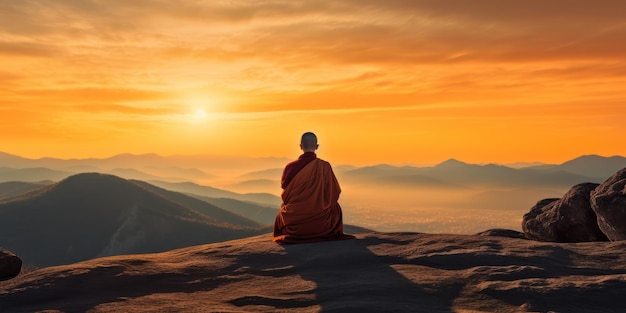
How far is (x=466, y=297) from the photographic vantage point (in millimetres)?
7285

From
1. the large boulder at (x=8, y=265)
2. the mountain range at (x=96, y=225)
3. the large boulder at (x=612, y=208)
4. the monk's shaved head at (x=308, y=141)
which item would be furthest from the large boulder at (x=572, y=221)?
the mountain range at (x=96, y=225)

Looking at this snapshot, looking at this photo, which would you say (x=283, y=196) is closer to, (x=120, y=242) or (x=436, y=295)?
(x=436, y=295)

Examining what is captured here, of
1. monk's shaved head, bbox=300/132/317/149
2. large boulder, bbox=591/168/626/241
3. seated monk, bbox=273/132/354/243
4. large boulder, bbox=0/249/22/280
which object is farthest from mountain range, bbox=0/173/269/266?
large boulder, bbox=591/168/626/241

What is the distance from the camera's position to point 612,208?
12.4 meters

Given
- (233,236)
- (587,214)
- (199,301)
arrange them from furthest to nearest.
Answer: (233,236) < (587,214) < (199,301)

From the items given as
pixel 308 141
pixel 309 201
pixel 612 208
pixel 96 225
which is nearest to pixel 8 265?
pixel 309 201

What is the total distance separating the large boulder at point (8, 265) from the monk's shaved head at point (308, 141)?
23.9 ft

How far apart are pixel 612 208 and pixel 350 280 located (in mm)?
8049

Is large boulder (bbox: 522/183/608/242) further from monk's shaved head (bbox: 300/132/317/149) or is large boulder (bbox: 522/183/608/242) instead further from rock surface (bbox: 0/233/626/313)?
monk's shaved head (bbox: 300/132/317/149)

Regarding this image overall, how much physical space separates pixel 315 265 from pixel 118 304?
11.8 ft

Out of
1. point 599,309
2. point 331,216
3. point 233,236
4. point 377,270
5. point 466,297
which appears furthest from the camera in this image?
point 233,236

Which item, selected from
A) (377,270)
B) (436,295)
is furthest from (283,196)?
(436,295)

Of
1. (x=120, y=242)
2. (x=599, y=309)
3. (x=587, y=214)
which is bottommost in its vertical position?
(x=120, y=242)

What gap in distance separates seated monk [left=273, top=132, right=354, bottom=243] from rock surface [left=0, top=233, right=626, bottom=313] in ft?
2.45
